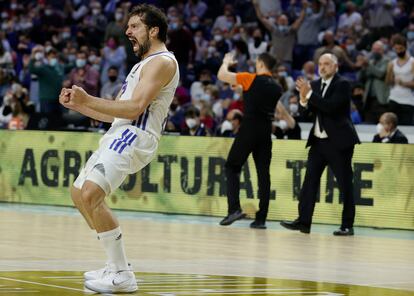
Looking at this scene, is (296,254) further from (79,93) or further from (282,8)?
(282,8)

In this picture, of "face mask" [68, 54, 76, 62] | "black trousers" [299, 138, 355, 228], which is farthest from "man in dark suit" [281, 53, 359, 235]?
"face mask" [68, 54, 76, 62]

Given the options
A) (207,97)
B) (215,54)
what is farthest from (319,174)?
(215,54)

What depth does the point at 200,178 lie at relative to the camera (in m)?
17.1

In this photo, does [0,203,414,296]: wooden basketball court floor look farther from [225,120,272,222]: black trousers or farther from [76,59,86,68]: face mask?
[76,59,86,68]: face mask

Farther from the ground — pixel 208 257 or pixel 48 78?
pixel 48 78

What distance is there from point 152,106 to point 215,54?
1584cm

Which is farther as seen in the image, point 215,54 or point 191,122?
point 215,54

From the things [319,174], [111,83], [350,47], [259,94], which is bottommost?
[319,174]

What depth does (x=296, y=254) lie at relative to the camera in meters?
11.8

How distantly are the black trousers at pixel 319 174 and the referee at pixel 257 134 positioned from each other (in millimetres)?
799

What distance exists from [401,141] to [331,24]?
8253mm

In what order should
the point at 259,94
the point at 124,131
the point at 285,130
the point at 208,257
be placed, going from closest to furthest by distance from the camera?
1. the point at 124,131
2. the point at 208,257
3. the point at 259,94
4. the point at 285,130

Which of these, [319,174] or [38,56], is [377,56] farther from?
[38,56]

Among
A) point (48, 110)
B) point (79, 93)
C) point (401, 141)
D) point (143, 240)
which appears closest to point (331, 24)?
point (48, 110)
